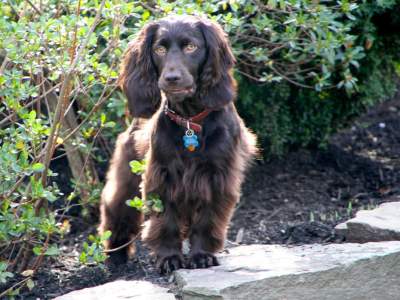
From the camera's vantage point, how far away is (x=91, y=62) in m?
4.28

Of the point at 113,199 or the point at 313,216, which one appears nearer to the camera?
the point at 113,199

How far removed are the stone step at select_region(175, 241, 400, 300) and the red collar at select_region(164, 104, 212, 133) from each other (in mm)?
717

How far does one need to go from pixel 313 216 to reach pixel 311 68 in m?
1.12

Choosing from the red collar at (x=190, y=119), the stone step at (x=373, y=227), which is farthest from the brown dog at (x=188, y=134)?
the stone step at (x=373, y=227)

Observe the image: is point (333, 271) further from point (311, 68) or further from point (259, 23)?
point (311, 68)

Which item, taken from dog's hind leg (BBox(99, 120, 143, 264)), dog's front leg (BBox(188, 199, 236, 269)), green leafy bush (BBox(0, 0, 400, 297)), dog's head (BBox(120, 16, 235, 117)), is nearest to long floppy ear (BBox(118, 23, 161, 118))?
dog's head (BBox(120, 16, 235, 117))

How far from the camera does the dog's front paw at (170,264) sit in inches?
168

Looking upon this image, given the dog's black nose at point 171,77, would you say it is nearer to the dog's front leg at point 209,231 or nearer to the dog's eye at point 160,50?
the dog's eye at point 160,50

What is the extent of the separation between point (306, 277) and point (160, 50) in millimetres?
1353

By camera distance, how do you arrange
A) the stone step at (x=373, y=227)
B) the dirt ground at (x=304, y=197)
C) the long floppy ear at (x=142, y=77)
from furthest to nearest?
1. the dirt ground at (x=304, y=197)
2. the stone step at (x=373, y=227)
3. the long floppy ear at (x=142, y=77)

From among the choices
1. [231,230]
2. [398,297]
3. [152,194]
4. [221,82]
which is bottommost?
[231,230]

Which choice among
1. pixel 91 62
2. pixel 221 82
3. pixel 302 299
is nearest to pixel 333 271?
pixel 302 299

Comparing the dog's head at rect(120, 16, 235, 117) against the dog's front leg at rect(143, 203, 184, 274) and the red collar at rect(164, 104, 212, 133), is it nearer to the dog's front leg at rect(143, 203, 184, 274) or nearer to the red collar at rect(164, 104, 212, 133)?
the red collar at rect(164, 104, 212, 133)

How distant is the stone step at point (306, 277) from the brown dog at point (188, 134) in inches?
9.6
